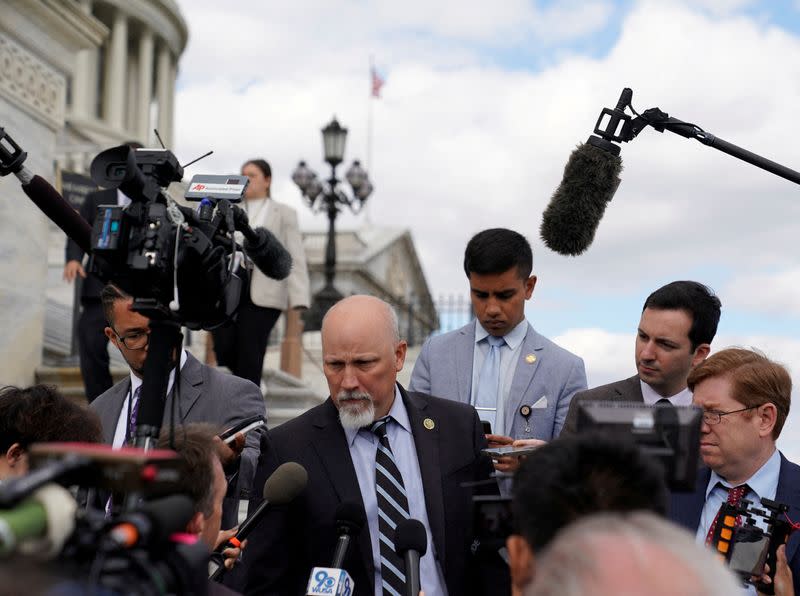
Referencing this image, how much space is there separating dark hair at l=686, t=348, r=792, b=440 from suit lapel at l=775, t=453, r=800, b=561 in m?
0.14

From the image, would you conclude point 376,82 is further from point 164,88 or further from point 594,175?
point 594,175

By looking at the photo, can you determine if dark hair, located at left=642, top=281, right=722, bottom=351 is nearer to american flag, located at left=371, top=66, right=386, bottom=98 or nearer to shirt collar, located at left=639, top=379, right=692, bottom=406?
shirt collar, located at left=639, top=379, right=692, bottom=406

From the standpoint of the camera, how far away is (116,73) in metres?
56.2

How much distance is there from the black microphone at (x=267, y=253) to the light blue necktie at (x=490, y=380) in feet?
6.51

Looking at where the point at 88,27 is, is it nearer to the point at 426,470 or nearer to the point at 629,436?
the point at 426,470

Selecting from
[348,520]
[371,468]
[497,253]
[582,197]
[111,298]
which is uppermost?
[582,197]

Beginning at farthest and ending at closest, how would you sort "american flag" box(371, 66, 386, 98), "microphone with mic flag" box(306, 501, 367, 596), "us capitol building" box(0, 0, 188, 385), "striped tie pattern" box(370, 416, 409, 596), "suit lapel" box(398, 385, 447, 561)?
"american flag" box(371, 66, 386, 98) < "us capitol building" box(0, 0, 188, 385) < "suit lapel" box(398, 385, 447, 561) < "striped tie pattern" box(370, 416, 409, 596) < "microphone with mic flag" box(306, 501, 367, 596)

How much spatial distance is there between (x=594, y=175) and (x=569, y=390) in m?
1.50

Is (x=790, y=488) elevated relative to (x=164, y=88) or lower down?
lower down

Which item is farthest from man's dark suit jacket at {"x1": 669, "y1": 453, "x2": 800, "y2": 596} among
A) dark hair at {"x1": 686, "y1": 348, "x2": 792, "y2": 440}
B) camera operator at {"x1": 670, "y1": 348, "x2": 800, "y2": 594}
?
dark hair at {"x1": 686, "y1": 348, "x2": 792, "y2": 440}

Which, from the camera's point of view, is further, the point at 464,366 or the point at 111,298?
the point at 464,366

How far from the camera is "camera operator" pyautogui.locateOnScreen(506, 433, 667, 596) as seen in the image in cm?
235

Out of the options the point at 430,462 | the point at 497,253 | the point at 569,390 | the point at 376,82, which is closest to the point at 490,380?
the point at 569,390

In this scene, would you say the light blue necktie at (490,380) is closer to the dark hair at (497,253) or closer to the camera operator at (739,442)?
the dark hair at (497,253)
